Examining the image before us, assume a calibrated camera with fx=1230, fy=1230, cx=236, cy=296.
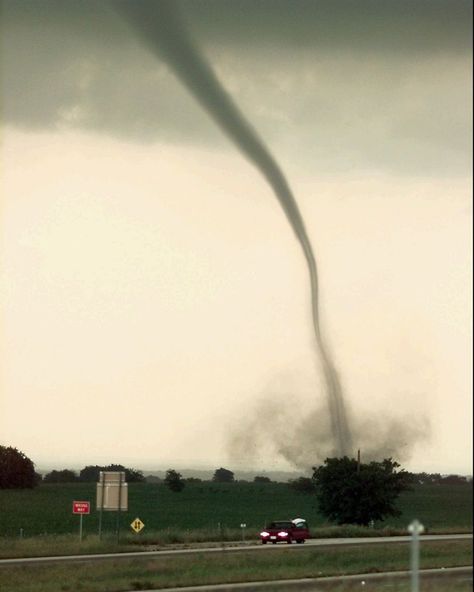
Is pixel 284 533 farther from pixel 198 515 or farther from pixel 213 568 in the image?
pixel 198 515

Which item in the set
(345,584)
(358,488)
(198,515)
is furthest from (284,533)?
(198,515)

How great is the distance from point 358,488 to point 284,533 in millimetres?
26327

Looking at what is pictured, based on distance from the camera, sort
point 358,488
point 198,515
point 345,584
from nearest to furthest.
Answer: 1. point 345,584
2. point 358,488
3. point 198,515

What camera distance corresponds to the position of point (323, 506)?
11744 cm

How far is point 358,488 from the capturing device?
114m

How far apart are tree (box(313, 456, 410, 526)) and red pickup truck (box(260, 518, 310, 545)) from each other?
23.3 metres

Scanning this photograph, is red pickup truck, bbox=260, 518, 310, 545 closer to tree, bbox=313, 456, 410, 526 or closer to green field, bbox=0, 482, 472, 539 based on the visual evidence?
green field, bbox=0, 482, 472, 539

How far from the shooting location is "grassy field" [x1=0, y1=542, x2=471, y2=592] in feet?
169

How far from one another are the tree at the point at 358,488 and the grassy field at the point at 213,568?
4032cm

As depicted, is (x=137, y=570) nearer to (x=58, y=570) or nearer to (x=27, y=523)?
(x=58, y=570)

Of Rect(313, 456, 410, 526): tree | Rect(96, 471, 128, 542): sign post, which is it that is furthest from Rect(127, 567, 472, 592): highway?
Rect(313, 456, 410, 526): tree

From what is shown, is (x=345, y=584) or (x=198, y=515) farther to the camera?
(x=198, y=515)

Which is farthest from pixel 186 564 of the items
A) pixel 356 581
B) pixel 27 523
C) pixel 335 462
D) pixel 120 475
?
pixel 27 523

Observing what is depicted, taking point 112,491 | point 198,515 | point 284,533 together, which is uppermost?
point 112,491
